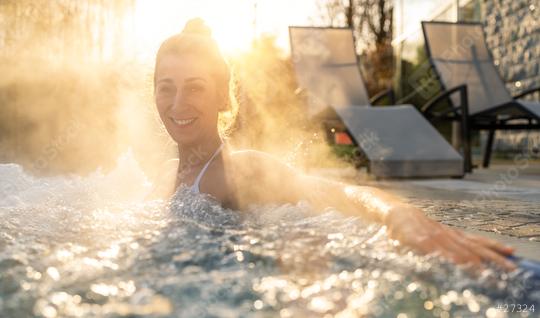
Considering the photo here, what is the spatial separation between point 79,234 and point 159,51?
2.98 ft

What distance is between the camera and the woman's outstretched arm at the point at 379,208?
1.02m

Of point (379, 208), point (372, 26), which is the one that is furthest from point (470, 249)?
point (372, 26)

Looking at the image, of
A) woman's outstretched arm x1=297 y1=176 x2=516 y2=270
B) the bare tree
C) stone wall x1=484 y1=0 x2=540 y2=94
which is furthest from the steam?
the bare tree

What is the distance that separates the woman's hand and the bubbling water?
31 millimetres

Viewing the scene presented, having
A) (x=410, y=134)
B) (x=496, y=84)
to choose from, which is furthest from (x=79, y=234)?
(x=496, y=84)

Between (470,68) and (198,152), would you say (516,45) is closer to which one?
(470,68)

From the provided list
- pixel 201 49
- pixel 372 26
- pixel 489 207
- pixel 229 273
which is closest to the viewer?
pixel 229 273

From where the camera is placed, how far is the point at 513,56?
8531 mm

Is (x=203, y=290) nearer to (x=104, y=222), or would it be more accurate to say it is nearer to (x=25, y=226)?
(x=104, y=222)

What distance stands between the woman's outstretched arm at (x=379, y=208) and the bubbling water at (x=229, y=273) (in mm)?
39

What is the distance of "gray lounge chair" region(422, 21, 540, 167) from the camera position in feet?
21.1

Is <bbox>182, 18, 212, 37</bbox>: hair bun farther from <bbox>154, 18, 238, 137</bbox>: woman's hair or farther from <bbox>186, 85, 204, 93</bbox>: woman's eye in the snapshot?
<bbox>186, 85, 204, 93</bbox>: woman's eye

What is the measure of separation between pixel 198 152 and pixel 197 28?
1.73 ft

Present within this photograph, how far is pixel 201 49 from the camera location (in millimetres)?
A: 1957
